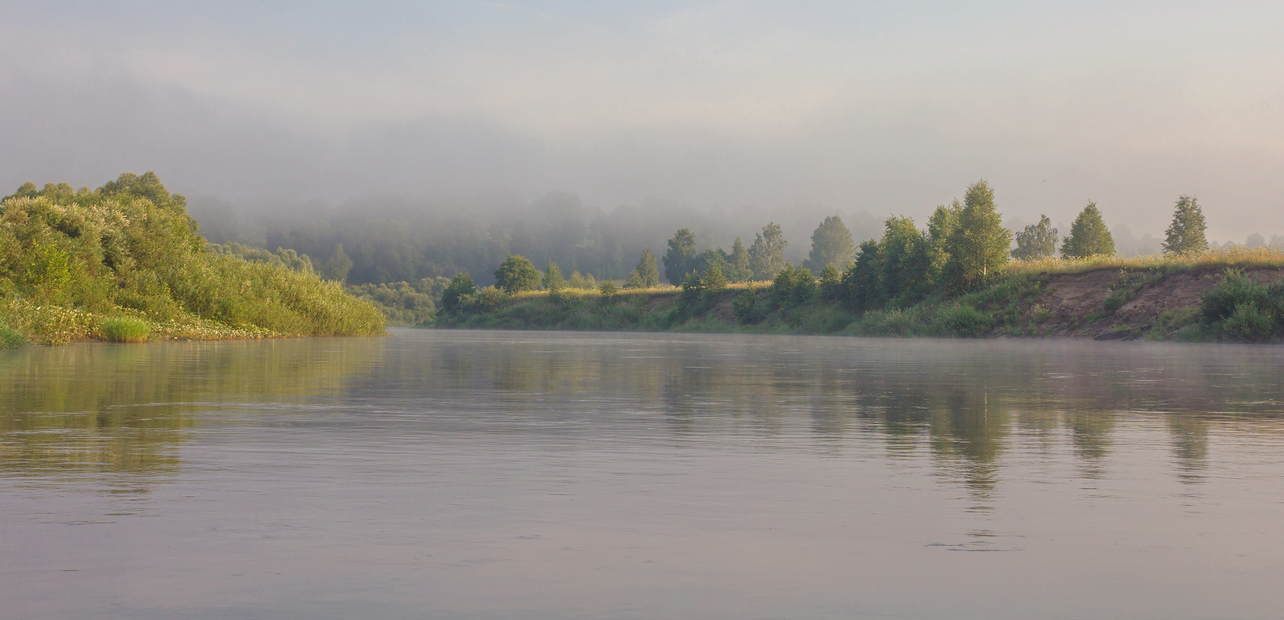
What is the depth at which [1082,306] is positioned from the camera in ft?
166

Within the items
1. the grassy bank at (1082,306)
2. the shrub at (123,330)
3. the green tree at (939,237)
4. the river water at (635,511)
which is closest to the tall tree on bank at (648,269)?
the grassy bank at (1082,306)

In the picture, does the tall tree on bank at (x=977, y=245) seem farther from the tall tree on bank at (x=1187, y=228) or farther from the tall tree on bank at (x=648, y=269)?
the tall tree on bank at (x=648, y=269)

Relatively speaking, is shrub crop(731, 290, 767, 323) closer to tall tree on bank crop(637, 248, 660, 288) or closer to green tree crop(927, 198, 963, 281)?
green tree crop(927, 198, 963, 281)

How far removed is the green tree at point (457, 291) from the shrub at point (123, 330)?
9315 centimetres

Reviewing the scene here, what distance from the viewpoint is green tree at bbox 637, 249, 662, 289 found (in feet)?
554

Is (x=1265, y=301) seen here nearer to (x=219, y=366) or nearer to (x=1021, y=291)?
(x=1021, y=291)

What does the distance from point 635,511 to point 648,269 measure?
545 feet

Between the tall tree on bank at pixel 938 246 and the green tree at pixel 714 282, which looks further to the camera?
the green tree at pixel 714 282

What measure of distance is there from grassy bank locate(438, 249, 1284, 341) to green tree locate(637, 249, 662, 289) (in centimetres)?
8109

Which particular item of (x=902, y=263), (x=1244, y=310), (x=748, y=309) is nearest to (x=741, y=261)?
(x=748, y=309)

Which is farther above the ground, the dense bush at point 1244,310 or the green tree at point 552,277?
the green tree at point 552,277

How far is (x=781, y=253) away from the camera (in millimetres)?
181500

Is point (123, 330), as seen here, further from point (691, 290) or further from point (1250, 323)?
point (691, 290)

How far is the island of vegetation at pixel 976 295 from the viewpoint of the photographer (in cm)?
4341
